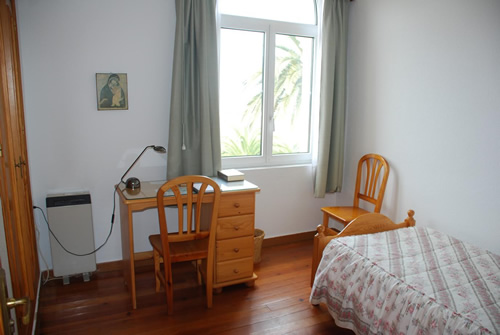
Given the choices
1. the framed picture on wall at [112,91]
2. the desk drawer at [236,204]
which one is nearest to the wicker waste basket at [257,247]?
the desk drawer at [236,204]

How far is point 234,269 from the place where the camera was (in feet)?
8.93

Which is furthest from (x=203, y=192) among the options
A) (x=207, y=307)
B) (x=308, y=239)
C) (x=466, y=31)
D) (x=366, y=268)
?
(x=466, y=31)

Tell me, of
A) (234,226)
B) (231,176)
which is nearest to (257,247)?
(234,226)

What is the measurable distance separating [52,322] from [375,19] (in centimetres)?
346

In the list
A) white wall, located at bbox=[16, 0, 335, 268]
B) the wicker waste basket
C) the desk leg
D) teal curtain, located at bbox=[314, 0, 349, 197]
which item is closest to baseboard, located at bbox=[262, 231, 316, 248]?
the wicker waste basket

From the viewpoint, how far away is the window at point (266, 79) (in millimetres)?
3268

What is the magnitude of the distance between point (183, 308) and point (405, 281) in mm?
1465

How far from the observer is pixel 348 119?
3.68 metres

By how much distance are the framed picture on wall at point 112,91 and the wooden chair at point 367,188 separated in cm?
199

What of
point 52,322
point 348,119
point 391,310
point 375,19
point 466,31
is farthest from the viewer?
point 348,119

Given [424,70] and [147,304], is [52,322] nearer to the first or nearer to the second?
[147,304]

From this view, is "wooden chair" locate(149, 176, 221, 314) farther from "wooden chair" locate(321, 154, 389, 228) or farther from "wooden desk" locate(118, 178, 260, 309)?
"wooden chair" locate(321, 154, 389, 228)

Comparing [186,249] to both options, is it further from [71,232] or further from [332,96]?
[332,96]

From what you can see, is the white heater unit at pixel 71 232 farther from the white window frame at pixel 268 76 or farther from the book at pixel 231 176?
the white window frame at pixel 268 76
